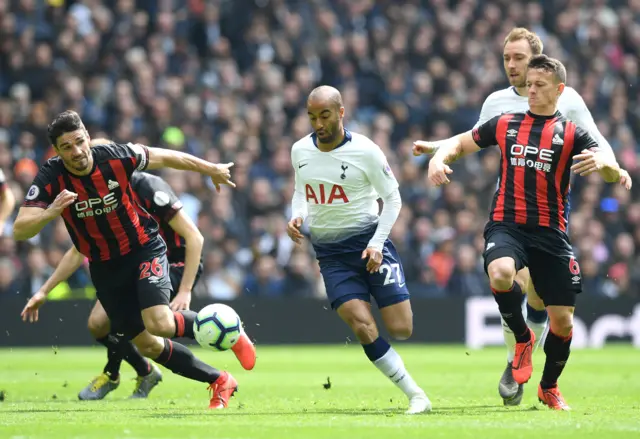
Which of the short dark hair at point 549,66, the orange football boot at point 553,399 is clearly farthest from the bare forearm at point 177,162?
the orange football boot at point 553,399

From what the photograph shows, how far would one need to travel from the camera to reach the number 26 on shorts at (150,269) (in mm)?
8516

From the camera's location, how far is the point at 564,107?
8805mm

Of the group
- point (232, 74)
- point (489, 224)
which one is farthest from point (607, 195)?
point (489, 224)

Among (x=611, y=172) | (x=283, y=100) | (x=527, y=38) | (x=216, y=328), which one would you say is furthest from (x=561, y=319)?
(x=283, y=100)

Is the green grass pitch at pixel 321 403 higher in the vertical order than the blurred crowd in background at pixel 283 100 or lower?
lower

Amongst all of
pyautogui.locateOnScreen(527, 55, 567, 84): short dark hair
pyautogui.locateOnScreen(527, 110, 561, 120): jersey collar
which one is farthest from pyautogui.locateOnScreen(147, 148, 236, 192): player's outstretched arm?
pyautogui.locateOnScreen(527, 55, 567, 84): short dark hair

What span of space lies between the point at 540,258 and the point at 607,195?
38.1 feet

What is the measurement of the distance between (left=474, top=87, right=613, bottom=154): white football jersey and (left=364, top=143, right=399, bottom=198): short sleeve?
2.67ft

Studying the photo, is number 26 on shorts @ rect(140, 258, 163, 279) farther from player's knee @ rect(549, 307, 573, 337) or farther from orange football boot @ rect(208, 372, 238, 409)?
player's knee @ rect(549, 307, 573, 337)

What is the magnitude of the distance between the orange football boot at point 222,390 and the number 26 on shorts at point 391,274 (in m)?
1.42

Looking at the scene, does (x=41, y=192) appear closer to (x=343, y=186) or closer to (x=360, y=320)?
(x=343, y=186)

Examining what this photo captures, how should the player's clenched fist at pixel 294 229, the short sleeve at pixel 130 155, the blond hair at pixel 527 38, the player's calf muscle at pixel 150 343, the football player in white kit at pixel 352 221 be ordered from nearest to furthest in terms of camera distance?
the football player in white kit at pixel 352 221, the player's clenched fist at pixel 294 229, the short sleeve at pixel 130 155, the player's calf muscle at pixel 150 343, the blond hair at pixel 527 38

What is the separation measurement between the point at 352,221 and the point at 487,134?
1.19m

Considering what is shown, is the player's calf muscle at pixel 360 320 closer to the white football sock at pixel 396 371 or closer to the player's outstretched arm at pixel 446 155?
the white football sock at pixel 396 371
